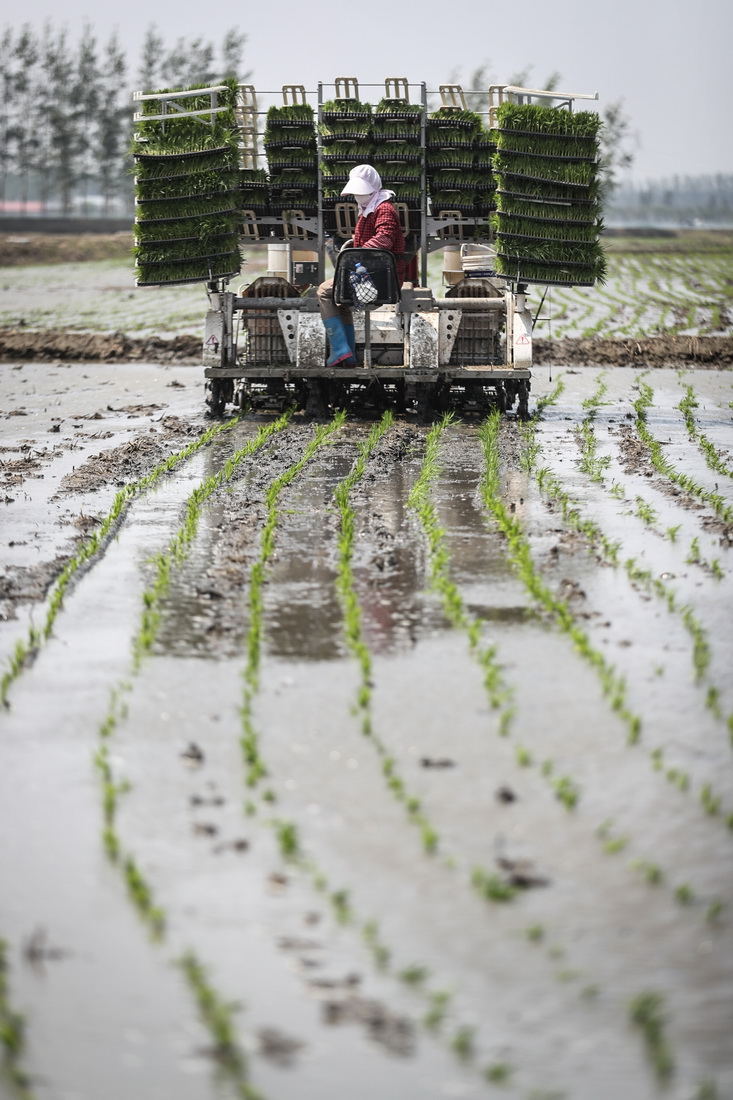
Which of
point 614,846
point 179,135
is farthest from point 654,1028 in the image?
point 179,135

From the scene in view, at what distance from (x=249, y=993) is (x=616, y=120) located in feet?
241

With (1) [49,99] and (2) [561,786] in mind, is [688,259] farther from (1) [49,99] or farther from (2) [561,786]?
(1) [49,99]

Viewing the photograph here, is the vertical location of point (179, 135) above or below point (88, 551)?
above

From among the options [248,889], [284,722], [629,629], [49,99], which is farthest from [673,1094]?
[49,99]

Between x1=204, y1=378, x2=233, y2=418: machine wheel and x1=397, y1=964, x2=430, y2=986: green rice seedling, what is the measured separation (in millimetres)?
10147

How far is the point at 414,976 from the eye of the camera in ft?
10.7

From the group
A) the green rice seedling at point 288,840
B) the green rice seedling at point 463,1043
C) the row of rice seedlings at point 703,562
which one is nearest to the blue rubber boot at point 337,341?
the row of rice seedlings at point 703,562

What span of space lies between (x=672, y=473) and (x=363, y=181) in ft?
13.6

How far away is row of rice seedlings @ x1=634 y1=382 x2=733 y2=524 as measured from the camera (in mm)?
8789

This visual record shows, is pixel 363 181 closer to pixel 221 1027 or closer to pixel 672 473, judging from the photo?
pixel 672 473

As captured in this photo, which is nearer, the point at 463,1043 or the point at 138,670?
the point at 463,1043

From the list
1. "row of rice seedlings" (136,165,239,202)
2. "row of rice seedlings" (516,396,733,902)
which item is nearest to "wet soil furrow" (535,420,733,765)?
"row of rice seedlings" (516,396,733,902)

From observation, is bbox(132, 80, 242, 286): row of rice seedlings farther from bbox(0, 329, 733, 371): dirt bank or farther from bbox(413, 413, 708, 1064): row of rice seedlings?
bbox(0, 329, 733, 371): dirt bank

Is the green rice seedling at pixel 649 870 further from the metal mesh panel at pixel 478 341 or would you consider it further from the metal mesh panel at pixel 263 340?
the metal mesh panel at pixel 263 340
